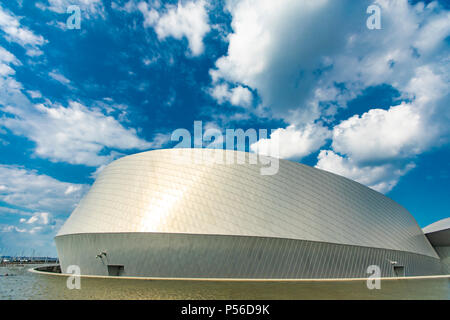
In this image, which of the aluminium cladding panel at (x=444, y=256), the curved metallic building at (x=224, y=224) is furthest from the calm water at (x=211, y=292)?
the aluminium cladding panel at (x=444, y=256)

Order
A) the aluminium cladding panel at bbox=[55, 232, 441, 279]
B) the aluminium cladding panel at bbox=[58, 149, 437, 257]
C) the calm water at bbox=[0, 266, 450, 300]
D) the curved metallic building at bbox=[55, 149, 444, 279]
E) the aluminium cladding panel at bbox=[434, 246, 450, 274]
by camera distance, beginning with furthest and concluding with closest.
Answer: the aluminium cladding panel at bbox=[434, 246, 450, 274], the aluminium cladding panel at bbox=[58, 149, 437, 257], the curved metallic building at bbox=[55, 149, 444, 279], the aluminium cladding panel at bbox=[55, 232, 441, 279], the calm water at bbox=[0, 266, 450, 300]

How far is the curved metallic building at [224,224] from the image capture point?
1952cm

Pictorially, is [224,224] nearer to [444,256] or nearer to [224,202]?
[224,202]

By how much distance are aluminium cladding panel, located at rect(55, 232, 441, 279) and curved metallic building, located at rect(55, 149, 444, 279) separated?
0.07m

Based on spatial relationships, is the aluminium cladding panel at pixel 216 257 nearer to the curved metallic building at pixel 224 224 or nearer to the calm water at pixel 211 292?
the curved metallic building at pixel 224 224

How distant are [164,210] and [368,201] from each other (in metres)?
21.1

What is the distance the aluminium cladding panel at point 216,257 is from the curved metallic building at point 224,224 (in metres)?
0.07

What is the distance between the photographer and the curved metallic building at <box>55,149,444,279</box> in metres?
19.5

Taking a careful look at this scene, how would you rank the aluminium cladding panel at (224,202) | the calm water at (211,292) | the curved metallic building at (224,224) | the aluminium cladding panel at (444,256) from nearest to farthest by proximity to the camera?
the calm water at (211,292) < the curved metallic building at (224,224) < the aluminium cladding panel at (224,202) < the aluminium cladding panel at (444,256)

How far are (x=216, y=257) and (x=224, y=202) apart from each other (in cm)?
446

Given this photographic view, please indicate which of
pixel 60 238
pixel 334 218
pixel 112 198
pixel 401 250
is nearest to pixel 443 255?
pixel 401 250

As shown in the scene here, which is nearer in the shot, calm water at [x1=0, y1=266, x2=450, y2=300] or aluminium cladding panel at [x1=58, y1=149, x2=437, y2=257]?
calm water at [x1=0, y1=266, x2=450, y2=300]

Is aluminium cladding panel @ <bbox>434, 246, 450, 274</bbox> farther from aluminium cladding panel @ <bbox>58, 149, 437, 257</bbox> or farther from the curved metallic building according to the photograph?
aluminium cladding panel @ <bbox>58, 149, 437, 257</bbox>

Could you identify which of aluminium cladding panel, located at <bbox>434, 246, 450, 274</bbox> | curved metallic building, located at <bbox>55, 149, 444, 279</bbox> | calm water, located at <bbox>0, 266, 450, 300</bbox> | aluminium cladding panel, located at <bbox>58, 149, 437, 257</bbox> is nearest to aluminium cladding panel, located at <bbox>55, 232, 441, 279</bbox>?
curved metallic building, located at <bbox>55, 149, 444, 279</bbox>
